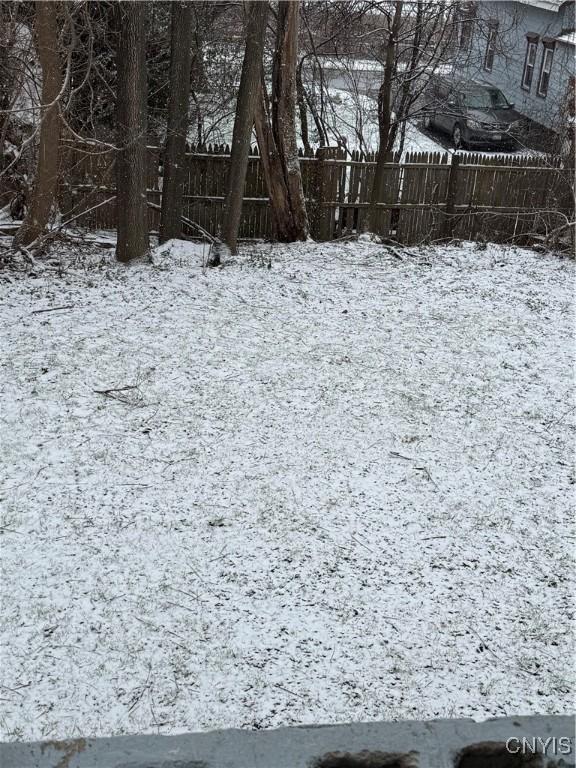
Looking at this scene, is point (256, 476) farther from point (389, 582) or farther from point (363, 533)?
point (389, 582)

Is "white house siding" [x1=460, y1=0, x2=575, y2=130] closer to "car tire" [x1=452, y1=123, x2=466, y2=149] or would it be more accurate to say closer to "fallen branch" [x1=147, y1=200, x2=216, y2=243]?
"car tire" [x1=452, y1=123, x2=466, y2=149]

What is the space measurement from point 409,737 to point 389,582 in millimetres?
1114

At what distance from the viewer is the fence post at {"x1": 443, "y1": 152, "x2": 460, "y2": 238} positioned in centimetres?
1236

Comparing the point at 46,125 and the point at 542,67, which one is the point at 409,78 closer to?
the point at 46,125

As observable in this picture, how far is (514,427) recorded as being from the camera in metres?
5.95

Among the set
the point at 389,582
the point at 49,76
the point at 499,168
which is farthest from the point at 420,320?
the point at 499,168

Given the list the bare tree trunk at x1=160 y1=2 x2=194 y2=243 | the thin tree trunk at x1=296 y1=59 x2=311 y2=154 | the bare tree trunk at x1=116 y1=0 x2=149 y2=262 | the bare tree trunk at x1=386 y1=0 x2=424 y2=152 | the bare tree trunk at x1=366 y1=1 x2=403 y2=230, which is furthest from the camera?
the thin tree trunk at x1=296 y1=59 x2=311 y2=154

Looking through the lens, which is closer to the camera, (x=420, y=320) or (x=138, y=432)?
(x=138, y=432)

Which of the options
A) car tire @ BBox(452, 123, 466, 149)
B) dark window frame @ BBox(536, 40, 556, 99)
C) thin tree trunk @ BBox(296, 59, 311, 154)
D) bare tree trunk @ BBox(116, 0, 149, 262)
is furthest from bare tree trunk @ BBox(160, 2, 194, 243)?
dark window frame @ BBox(536, 40, 556, 99)

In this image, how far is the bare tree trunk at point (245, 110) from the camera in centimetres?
923

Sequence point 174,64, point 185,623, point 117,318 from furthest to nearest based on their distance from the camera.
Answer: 1. point 174,64
2. point 117,318
3. point 185,623

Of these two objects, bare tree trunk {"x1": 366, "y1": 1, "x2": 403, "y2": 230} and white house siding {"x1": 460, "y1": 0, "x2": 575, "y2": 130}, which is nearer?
bare tree trunk {"x1": 366, "y1": 1, "x2": 403, "y2": 230}

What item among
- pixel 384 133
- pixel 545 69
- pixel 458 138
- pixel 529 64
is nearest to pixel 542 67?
pixel 545 69

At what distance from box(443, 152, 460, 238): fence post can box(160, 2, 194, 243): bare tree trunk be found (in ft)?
15.6
